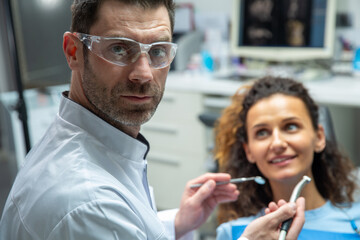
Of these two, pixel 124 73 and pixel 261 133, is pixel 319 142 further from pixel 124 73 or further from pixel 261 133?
pixel 124 73

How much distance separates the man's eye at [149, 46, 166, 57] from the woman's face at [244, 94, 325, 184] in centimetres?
60

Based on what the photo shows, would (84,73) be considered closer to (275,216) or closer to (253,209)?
(275,216)

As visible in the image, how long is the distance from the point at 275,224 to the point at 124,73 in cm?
53

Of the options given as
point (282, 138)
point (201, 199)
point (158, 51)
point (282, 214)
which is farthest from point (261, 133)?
point (158, 51)

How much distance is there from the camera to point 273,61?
3387 mm

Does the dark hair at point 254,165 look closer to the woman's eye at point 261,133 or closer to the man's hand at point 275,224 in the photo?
the woman's eye at point 261,133

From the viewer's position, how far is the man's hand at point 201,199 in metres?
1.41

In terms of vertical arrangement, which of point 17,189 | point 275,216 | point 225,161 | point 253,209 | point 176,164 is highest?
point 17,189

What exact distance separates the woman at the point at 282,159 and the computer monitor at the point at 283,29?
1.45m

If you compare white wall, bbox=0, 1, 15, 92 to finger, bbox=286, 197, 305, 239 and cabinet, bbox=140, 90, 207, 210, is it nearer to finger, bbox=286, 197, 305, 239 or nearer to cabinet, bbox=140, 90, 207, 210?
cabinet, bbox=140, 90, 207, 210

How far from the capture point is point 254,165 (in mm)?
1660

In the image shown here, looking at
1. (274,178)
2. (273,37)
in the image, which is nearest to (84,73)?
(274,178)

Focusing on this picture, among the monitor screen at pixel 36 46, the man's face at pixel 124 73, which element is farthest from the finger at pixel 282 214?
the monitor screen at pixel 36 46

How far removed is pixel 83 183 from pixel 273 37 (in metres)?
2.55
